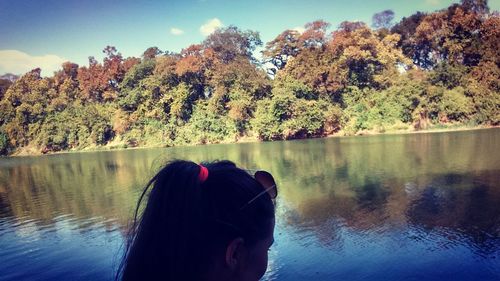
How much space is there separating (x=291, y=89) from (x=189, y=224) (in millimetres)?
29974

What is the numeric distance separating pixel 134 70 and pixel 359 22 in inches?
732

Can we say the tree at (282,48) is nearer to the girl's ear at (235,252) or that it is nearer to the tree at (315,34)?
the tree at (315,34)

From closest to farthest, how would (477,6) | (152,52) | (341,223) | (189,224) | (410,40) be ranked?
1. (189,224)
2. (341,223)
3. (477,6)
4. (410,40)
5. (152,52)

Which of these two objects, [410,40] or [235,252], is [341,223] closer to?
[235,252]

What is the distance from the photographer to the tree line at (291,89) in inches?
1120

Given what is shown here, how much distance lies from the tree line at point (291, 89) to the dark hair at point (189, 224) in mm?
28642

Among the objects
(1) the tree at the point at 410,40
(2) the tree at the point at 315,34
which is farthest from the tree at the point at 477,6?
(2) the tree at the point at 315,34

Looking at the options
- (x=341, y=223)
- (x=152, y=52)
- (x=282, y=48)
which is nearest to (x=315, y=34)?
(x=282, y=48)

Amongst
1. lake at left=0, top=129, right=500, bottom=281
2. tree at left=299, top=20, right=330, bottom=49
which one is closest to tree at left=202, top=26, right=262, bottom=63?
tree at left=299, top=20, right=330, bottom=49

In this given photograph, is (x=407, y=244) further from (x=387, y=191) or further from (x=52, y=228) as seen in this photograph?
(x=52, y=228)

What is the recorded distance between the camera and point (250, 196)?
0.86 metres

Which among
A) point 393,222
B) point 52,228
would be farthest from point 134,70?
point 393,222

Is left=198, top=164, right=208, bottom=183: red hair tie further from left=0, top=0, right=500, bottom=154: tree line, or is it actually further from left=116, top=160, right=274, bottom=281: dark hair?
left=0, top=0, right=500, bottom=154: tree line

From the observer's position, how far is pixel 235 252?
0.85m
